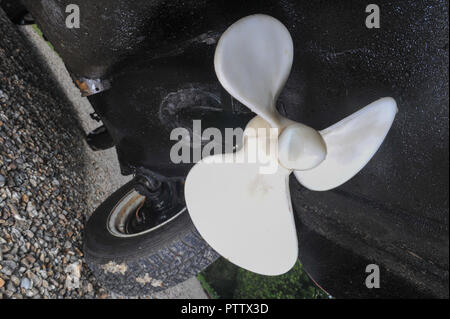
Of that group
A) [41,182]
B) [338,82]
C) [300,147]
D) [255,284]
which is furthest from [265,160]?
[255,284]

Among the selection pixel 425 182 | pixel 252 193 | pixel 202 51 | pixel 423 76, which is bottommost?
pixel 425 182

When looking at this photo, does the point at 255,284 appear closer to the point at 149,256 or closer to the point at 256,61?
the point at 149,256

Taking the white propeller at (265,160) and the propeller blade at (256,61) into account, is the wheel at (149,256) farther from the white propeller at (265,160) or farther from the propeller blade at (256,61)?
the propeller blade at (256,61)

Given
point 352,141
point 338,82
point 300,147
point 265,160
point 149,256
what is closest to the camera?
point 300,147

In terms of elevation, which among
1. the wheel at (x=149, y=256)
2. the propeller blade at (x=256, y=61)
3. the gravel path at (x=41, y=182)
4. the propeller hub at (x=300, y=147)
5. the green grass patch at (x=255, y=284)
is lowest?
the green grass patch at (x=255, y=284)

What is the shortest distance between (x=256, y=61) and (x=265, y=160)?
342mm

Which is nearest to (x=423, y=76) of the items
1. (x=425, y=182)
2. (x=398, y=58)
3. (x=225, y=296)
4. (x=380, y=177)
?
(x=398, y=58)

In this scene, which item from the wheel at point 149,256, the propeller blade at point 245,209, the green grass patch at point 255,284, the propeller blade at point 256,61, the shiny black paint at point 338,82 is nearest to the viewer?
the propeller blade at point 256,61

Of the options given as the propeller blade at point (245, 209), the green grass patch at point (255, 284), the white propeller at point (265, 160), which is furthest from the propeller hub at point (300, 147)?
the green grass patch at point (255, 284)

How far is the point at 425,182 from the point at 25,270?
6.48 feet

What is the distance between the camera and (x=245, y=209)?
1.33 metres

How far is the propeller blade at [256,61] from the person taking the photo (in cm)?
110
